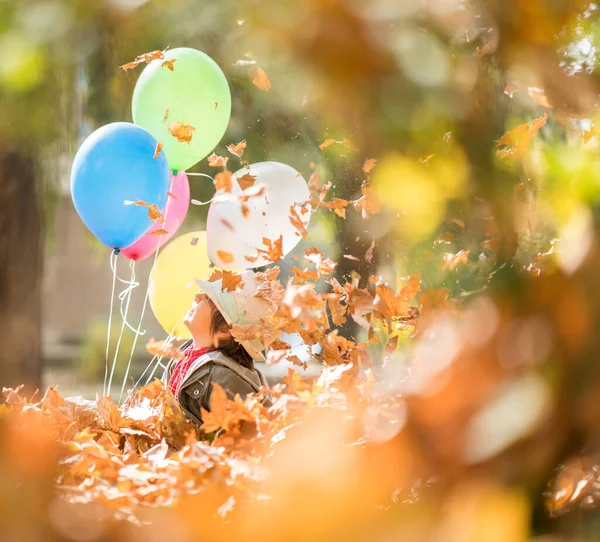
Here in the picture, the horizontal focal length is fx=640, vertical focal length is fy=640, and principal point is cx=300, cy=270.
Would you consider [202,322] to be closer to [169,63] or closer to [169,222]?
[169,222]

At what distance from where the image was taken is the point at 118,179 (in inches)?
83.3

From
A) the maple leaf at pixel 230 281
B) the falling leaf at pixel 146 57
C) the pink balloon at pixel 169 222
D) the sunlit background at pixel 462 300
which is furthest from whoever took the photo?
the pink balloon at pixel 169 222

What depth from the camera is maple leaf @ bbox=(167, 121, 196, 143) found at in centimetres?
225

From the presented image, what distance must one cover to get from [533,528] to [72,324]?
8.57 meters

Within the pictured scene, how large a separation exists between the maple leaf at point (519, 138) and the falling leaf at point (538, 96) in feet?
0.06

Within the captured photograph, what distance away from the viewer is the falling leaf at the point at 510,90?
0.25 metres

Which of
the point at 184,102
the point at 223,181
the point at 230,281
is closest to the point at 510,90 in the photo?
the point at 223,181

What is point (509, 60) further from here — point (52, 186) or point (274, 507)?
point (52, 186)

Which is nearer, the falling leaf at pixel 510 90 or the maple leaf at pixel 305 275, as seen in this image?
the falling leaf at pixel 510 90

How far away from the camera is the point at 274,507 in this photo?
198 mm

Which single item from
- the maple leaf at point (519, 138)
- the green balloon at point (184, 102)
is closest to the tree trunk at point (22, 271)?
the green balloon at point (184, 102)

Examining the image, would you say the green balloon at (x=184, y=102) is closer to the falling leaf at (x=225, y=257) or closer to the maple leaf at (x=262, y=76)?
the falling leaf at (x=225, y=257)

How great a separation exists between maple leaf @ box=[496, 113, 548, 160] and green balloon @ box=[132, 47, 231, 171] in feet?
6.31

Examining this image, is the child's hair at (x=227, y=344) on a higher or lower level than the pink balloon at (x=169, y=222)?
lower
